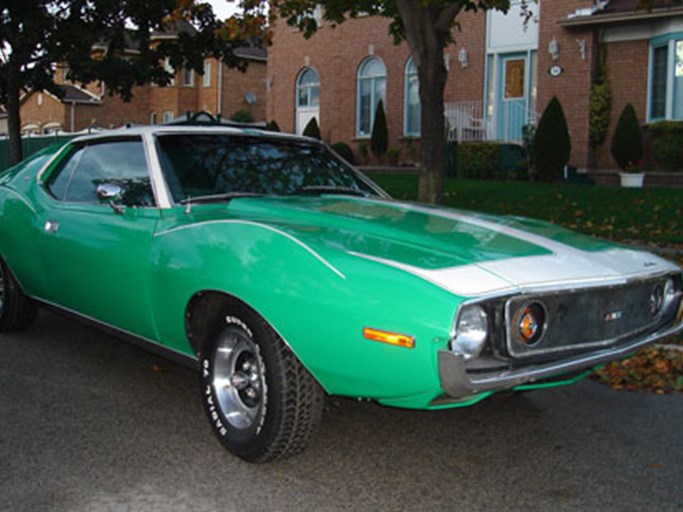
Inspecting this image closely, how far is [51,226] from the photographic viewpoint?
5086 mm

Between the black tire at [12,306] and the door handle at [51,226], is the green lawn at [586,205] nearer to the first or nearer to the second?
the black tire at [12,306]

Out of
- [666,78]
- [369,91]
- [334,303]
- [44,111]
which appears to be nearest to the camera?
[334,303]

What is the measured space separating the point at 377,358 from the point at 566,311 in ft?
2.76

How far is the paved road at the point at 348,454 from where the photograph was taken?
3.25m

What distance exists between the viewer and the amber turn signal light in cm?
302

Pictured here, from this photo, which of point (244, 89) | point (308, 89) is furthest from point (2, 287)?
point (244, 89)

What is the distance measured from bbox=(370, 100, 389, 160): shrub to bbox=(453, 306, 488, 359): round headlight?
64.5 ft

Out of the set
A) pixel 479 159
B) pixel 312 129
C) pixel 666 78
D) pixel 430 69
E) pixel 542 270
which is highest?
pixel 666 78

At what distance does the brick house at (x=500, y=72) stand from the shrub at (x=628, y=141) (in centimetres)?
75

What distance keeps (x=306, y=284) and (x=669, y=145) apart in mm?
15517

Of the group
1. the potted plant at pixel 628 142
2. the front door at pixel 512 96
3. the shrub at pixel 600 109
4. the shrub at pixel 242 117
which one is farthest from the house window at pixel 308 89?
the potted plant at pixel 628 142

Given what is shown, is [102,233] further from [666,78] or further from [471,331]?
[666,78]

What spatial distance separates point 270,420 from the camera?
340cm

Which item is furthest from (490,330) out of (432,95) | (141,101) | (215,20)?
(141,101)
